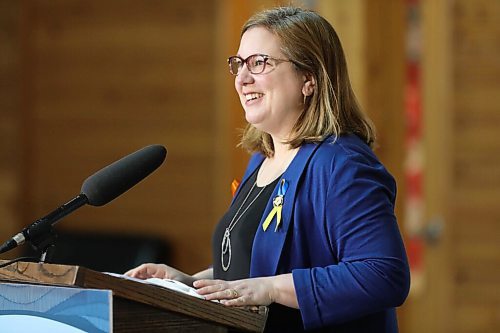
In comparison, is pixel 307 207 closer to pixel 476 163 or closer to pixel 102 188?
pixel 102 188

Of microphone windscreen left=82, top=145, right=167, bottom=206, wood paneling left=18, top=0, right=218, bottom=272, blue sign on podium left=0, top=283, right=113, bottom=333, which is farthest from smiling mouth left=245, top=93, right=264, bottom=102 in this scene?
wood paneling left=18, top=0, right=218, bottom=272

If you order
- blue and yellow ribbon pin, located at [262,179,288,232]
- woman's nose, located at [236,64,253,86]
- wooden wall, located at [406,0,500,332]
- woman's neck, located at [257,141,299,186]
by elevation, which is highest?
woman's nose, located at [236,64,253,86]

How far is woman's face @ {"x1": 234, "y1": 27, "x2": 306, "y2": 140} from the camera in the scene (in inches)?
76.4

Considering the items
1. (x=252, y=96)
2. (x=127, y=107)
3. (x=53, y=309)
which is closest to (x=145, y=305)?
(x=53, y=309)

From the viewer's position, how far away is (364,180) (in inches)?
70.9

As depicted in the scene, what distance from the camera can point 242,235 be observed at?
197cm

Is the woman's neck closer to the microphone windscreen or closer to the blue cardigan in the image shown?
the blue cardigan

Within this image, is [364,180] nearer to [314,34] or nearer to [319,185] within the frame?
[319,185]

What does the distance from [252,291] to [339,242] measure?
19 cm

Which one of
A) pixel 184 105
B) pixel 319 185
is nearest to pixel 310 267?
pixel 319 185

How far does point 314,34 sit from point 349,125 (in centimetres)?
19

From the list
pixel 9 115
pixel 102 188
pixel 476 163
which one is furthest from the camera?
pixel 9 115

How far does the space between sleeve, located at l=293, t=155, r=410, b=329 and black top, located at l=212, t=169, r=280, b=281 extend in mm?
201

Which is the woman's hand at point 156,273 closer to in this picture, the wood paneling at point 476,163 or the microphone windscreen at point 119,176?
the microphone windscreen at point 119,176
